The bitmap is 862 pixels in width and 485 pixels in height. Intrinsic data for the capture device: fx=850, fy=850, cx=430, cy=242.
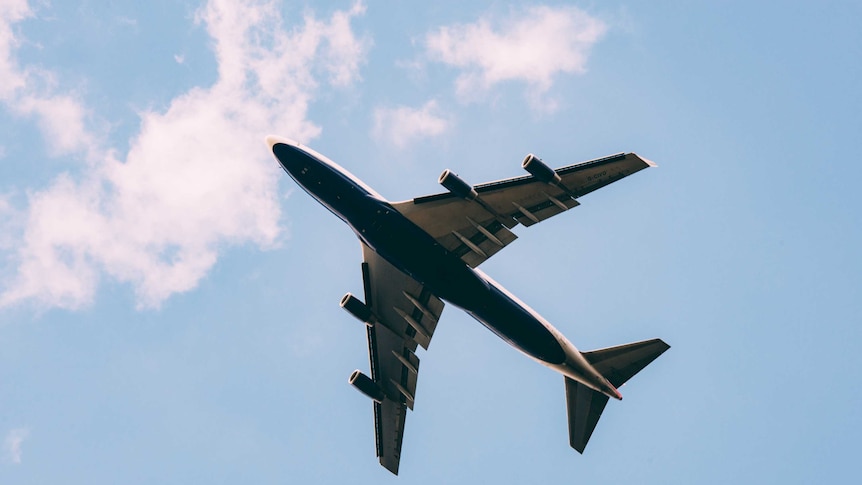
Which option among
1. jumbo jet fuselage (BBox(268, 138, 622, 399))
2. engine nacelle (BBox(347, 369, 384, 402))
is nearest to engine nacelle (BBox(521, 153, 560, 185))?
jumbo jet fuselage (BBox(268, 138, 622, 399))

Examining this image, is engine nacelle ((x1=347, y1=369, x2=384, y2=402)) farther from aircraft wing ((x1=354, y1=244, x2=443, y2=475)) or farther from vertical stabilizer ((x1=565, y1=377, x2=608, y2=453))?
vertical stabilizer ((x1=565, y1=377, x2=608, y2=453))

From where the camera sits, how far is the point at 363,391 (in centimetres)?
6831

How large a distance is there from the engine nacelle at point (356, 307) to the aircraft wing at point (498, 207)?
35.3ft

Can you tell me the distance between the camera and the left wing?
2527 inches

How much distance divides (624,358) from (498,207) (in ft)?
48.6

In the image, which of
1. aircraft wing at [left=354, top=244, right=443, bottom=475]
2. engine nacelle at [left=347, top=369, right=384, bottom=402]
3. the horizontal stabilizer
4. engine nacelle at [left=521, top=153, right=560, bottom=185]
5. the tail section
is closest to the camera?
engine nacelle at [left=521, top=153, right=560, bottom=185]

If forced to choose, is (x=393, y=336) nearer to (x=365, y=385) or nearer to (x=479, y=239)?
(x=365, y=385)

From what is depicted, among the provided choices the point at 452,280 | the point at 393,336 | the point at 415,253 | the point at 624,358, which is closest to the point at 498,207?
the point at 452,280

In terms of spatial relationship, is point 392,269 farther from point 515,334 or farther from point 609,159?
point 609,159

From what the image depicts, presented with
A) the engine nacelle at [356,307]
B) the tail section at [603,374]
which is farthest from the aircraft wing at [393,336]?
the tail section at [603,374]

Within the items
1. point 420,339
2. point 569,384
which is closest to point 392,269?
point 420,339

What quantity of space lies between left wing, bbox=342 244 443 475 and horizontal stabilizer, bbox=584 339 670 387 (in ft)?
40.6

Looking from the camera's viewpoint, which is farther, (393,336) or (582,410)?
(393,336)

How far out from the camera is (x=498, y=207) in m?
56.2
